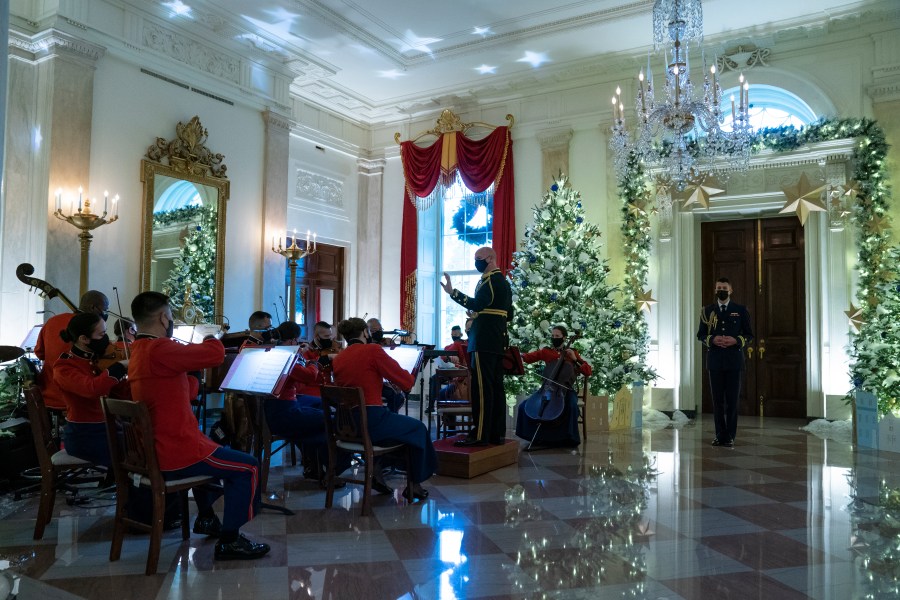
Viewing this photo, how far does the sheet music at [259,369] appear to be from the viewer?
13.7 feet

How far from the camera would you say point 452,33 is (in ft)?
33.8

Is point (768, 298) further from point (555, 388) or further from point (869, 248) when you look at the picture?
point (555, 388)

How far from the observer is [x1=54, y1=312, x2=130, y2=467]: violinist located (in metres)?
3.83

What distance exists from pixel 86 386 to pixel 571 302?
21.5 feet

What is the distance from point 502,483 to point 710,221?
6.91m

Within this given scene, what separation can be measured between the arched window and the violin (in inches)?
199

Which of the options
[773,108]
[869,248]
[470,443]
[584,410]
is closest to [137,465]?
[470,443]

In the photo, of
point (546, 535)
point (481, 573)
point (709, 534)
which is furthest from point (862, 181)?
point (481, 573)

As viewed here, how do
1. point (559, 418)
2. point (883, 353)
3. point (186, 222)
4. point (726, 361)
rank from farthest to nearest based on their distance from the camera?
point (186, 222), point (883, 353), point (726, 361), point (559, 418)

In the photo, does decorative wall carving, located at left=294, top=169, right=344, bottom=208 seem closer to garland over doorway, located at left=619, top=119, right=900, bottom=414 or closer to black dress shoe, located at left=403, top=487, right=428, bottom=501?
garland over doorway, located at left=619, top=119, right=900, bottom=414

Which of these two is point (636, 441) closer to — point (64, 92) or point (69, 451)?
point (69, 451)

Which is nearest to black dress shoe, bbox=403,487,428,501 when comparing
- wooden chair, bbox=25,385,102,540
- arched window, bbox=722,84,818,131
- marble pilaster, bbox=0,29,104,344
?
wooden chair, bbox=25,385,102,540

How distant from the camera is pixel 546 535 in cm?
404

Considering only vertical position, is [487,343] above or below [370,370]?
above
